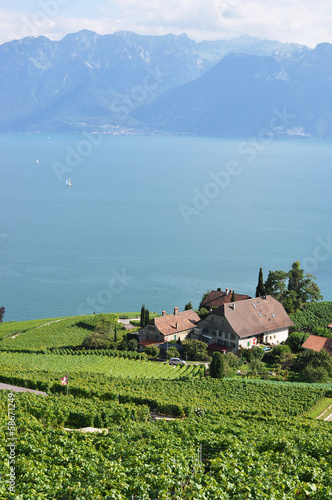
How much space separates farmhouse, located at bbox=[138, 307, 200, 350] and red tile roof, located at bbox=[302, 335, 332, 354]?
1250 cm

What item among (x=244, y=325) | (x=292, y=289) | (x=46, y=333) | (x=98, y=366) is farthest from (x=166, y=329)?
(x=292, y=289)

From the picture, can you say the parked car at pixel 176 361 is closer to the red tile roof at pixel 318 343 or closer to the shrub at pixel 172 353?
the shrub at pixel 172 353

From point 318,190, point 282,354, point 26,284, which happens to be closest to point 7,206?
point 26,284

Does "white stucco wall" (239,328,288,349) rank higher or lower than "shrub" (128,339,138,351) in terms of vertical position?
higher

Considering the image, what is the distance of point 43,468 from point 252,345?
39014 mm

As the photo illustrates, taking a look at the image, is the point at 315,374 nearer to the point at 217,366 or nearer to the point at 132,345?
the point at 217,366

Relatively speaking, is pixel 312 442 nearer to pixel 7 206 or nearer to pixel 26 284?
pixel 26 284

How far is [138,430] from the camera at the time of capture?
2516cm

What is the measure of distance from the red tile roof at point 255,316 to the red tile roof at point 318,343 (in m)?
5.20

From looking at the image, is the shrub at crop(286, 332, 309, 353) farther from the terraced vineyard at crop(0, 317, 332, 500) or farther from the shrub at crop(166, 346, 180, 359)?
the terraced vineyard at crop(0, 317, 332, 500)

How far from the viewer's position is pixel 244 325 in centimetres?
5600

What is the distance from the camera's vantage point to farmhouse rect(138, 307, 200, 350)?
57062mm

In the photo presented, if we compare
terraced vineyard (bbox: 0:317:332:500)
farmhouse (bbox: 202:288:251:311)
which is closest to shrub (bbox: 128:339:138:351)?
terraced vineyard (bbox: 0:317:332:500)

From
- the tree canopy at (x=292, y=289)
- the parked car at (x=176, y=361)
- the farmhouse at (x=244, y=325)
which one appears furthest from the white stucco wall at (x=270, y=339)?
the parked car at (x=176, y=361)
